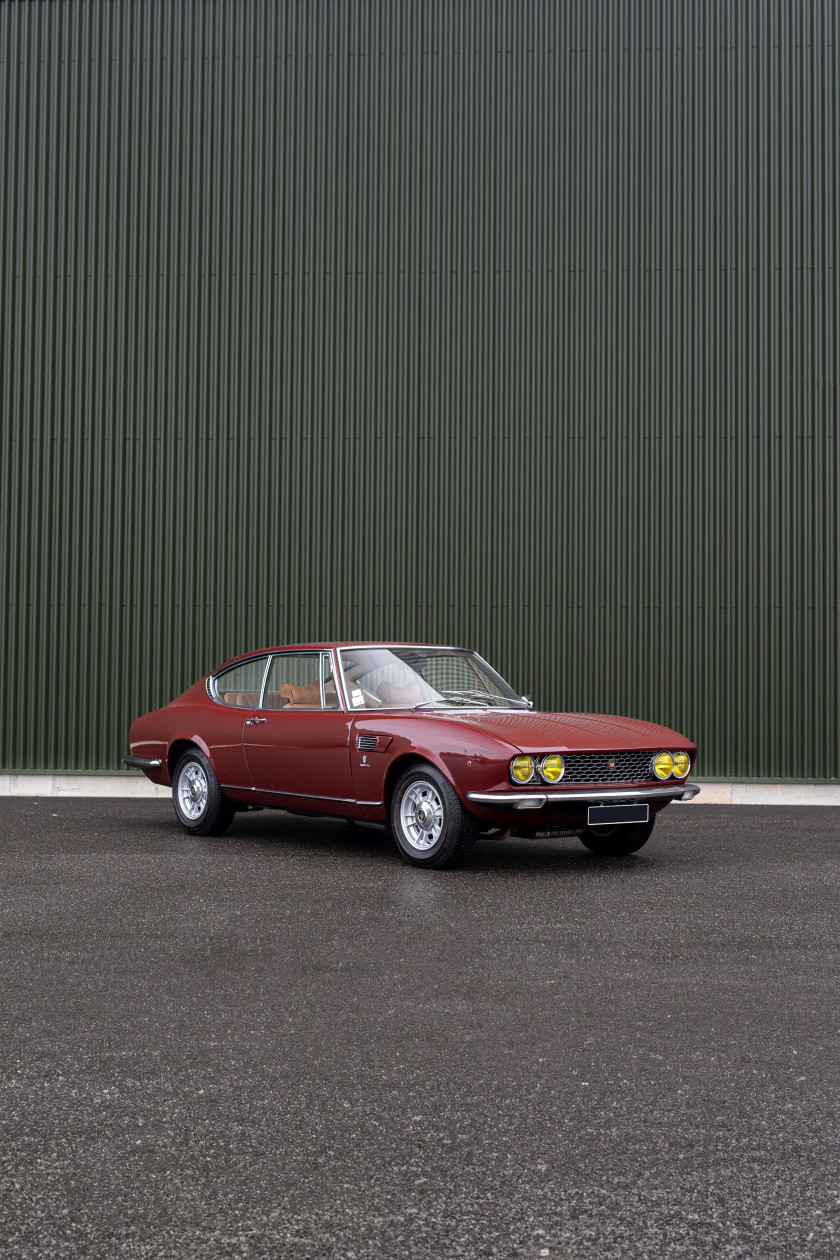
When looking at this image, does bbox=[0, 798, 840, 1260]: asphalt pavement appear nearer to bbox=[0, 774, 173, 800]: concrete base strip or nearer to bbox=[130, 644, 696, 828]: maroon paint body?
bbox=[130, 644, 696, 828]: maroon paint body

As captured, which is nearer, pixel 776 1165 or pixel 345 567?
pixel 776 1165

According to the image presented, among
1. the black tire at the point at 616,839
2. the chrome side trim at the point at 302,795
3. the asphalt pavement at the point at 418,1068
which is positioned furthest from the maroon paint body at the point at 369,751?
the asphalt pavement at the point at 418,1068

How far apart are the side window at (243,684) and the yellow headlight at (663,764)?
10.1 feet

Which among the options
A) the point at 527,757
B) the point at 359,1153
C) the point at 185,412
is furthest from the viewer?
the point at 185,412

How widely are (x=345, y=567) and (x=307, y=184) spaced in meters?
4.53

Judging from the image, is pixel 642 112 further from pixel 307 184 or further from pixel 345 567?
pixel 345 567

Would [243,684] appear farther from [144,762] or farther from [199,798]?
[144,762]

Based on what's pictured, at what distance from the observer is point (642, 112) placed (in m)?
14.2

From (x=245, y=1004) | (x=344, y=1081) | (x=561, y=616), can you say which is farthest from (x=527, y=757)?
(x=561, y=616)

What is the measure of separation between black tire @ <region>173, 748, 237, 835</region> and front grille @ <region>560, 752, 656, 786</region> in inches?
119

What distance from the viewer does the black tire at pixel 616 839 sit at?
27.5 ft

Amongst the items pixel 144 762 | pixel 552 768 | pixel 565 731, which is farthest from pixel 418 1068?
pixel 144 762

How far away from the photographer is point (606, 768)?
300 inches

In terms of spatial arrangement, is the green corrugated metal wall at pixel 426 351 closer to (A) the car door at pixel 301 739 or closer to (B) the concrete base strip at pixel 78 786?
(B) the concrete base strip at pixel 78 786
